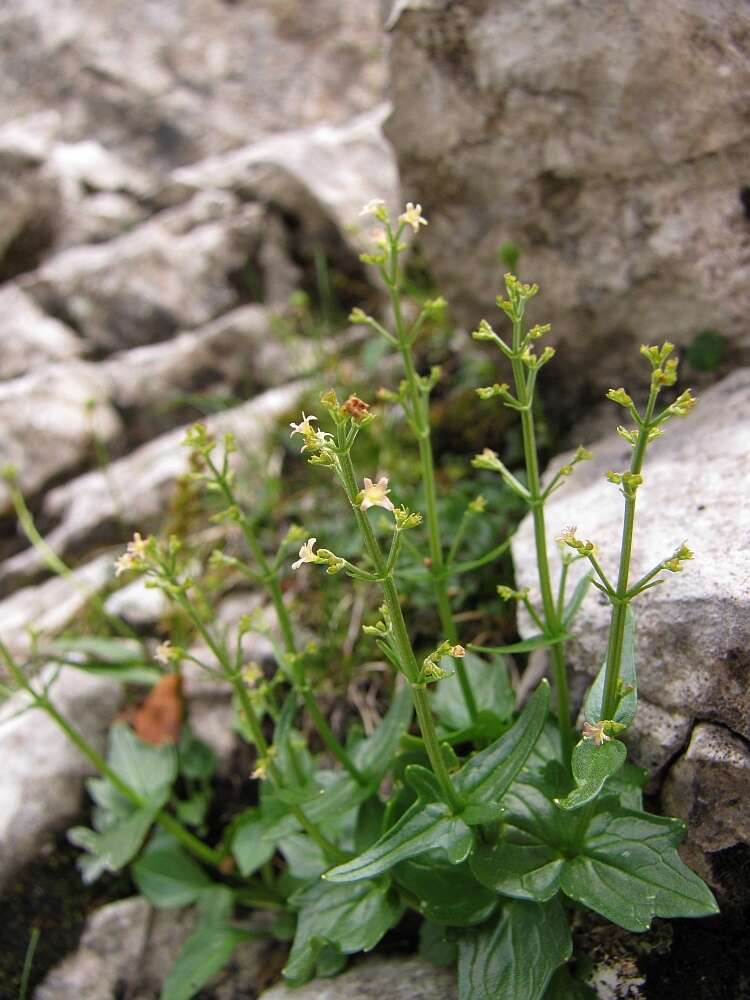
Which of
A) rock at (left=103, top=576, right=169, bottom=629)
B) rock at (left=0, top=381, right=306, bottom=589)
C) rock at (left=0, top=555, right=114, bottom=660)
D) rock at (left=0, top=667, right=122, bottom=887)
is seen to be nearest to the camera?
rock at (left=0, top=667, right=122, bottom=887)

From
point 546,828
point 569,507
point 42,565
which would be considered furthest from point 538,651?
point 42,565

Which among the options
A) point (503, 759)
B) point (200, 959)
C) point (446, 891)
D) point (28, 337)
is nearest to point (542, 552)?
point (503, 759)

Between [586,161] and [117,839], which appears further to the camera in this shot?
[586,161]

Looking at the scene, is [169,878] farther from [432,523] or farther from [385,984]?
[432,523]

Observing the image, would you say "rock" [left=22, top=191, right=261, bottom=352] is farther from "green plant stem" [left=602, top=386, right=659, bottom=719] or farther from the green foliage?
"green plant stem" [left=602, top=386, right=659, bottom=719]

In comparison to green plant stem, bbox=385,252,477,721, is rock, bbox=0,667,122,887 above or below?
below

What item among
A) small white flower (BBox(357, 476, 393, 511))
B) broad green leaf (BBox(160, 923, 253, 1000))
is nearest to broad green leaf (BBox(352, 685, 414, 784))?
broad green leaf (BBox(160, 923, 253, 1000))

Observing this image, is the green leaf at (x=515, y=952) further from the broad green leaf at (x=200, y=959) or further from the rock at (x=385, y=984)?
the broad green leaf at (x=200, y=959)
